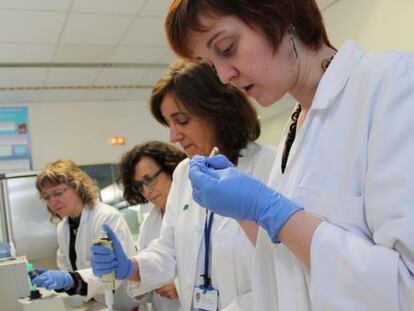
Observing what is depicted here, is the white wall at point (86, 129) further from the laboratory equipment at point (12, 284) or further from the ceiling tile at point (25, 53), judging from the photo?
the laboratory equipment at point (12, 284)

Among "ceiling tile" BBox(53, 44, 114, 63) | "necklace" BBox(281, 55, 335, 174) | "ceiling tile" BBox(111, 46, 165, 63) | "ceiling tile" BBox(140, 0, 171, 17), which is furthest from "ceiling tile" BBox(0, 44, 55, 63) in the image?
"necklace" BBox(281, 55, 335, 174)

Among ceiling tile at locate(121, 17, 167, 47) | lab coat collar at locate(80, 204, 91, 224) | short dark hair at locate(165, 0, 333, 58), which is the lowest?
lab coat collar at locate(80, 204, 91, 224)

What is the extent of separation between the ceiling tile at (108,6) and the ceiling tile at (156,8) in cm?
6

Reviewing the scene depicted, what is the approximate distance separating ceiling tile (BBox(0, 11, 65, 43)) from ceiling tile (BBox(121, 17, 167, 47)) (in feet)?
2.04

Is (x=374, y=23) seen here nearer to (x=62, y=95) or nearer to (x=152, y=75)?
(x=152, y=75)

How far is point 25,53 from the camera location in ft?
12.4

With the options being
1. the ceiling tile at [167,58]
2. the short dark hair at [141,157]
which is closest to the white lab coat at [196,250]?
the short dark hair at [141,157]

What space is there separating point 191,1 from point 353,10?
2.92 metres

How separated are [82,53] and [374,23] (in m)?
2.68

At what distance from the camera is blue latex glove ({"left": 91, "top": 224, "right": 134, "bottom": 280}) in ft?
4.80

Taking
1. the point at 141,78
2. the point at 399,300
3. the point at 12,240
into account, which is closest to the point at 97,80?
the point at 141,78

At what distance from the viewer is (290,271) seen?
792 millimetres

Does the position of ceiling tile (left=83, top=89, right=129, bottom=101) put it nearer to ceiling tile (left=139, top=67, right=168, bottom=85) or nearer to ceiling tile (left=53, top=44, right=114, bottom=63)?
ceiling tile (left=139, top=67, right=168, bottom=85)

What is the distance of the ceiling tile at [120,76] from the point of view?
459cm
